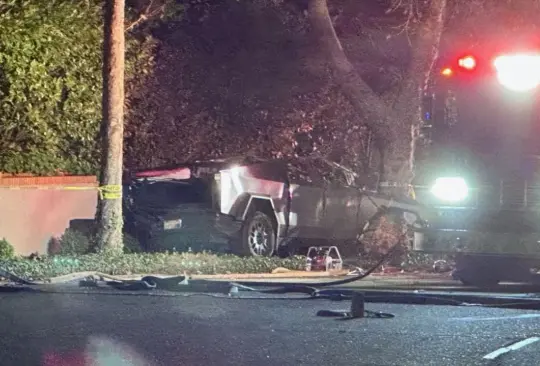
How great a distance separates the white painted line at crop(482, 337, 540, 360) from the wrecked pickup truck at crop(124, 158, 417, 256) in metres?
7.81

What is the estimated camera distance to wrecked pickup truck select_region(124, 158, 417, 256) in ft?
52.7

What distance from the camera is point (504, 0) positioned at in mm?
18469

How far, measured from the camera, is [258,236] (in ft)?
54.6

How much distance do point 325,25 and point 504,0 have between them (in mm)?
3312

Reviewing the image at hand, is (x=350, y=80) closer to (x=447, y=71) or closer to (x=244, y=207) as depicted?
(x=244, y=207)

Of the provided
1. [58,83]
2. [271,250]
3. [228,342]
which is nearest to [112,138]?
[58,83]

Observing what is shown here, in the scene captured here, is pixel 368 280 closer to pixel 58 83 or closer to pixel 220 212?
pixel 220 212

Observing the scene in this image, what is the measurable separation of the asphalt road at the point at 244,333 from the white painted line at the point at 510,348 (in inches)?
0.9

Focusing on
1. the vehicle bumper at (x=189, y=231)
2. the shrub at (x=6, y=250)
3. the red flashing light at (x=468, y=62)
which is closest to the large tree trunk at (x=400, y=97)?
the vehicle bumper at (x=189, y=231)

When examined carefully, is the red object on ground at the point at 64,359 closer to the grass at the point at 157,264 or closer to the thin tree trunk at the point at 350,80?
the grass at the point at 157,264

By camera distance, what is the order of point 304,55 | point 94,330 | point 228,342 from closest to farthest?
point 228,342
point 94,330
point 304,55

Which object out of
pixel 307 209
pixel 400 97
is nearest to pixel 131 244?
pixel 307 209

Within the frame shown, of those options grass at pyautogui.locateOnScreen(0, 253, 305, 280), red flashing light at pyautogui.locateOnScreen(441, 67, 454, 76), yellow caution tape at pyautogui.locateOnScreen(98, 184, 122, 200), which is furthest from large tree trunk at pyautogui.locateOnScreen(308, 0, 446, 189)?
red flashing light at pyautogui.locateOnScreen(441, 67, 454, 76)

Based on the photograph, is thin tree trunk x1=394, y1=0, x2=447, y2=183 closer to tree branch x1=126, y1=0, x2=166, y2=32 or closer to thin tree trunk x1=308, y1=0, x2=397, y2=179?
thin tree trunk x1=308, y1=0, x2=397, y2=179
